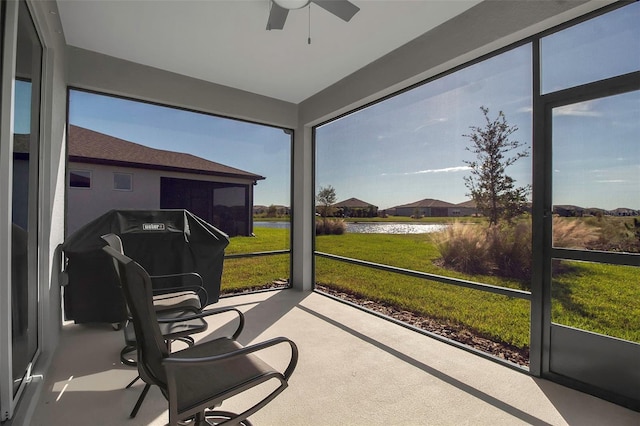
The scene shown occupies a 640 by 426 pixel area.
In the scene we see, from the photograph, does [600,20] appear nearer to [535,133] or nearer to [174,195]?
[535,133]

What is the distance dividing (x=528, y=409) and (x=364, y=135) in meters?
3.42

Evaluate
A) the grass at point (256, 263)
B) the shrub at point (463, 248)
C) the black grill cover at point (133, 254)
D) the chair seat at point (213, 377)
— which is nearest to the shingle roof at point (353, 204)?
the grass at point (256, 263)

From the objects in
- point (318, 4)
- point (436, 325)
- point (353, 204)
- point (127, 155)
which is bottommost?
point (436, 325)

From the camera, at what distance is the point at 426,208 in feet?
11.6

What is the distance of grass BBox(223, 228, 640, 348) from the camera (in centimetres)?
205

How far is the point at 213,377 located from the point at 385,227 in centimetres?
306

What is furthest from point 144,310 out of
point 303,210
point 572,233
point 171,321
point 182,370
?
point 303,210

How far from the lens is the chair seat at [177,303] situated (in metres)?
2.41

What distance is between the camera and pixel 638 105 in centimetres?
193

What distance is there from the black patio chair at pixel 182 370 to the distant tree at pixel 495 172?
8.10 feet

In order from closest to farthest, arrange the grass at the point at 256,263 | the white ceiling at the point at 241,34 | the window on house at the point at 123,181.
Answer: the white ceiling at the point at 241,34
the window on house at the point at 123,181
the grass at the point at 256,263

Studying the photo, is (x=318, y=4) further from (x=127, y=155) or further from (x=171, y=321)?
(x=127, y=155)

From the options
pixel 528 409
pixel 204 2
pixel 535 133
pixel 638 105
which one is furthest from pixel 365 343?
pixel 204 2

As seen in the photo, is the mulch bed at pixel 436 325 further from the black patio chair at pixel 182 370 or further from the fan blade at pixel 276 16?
the fan blade at pixel 276 16
